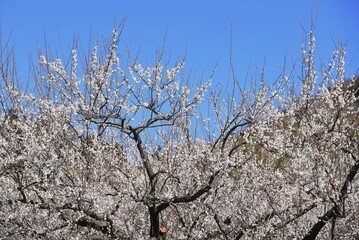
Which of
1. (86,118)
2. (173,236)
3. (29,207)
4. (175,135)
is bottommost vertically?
(173,236)

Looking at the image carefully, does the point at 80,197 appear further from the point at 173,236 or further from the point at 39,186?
the point at 173,236

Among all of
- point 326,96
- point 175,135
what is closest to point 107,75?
point 175,135

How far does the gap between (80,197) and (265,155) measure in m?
4.76

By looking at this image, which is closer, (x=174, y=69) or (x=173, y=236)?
(x=173, y=236)

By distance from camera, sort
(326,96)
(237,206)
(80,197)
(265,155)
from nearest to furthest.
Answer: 1. (80,197)
2. (237,206)
3. (326,96)
4. (265,155)

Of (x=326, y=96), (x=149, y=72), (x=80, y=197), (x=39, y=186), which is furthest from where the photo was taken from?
(x=326, y=96)

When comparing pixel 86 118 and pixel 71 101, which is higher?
pixel 71 101

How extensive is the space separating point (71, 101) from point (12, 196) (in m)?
1.81

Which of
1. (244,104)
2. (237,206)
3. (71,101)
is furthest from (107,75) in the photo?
(237,206)

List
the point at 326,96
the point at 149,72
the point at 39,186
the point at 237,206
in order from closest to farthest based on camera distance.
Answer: the point at 39,186
the point at 237,206
the point at 149,72
the point at 326,96

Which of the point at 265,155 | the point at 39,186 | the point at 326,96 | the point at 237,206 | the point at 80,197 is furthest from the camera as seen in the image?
the point at 265,155

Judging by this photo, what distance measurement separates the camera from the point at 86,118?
6.59 meters

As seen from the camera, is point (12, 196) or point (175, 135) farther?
point (175, 135)

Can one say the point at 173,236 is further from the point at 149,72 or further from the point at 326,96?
the point at 326,96
